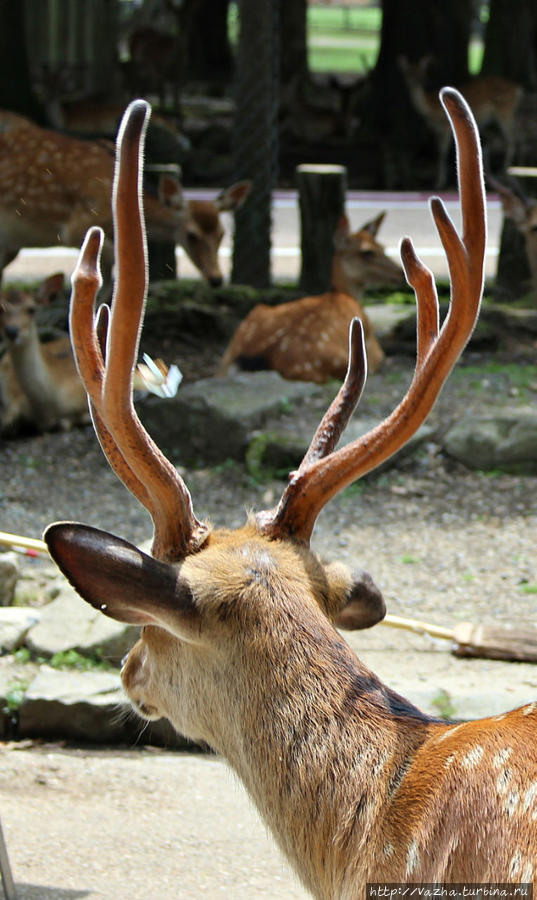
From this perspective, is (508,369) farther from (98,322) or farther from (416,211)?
(416,211)

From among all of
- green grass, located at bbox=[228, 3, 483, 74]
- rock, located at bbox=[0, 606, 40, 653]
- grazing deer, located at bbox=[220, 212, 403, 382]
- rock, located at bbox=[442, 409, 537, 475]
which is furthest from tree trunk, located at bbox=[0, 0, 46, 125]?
green grass, located at bbox=[228, 3, 483, 74]

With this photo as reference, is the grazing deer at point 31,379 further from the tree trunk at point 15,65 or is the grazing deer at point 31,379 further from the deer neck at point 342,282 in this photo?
the tree trunk at point 15,65

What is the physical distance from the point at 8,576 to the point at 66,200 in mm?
4345

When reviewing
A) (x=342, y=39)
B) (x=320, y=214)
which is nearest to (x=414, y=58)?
(x=320, y=214)

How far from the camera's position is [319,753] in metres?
1.97

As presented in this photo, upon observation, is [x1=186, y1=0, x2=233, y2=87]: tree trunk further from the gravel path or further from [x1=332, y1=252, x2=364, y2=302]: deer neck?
the gravel path

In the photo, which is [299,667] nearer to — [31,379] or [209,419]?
[209,419]

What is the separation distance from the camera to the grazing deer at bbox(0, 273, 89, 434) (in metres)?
7.06

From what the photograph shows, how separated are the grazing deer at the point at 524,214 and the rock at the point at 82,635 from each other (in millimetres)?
5760

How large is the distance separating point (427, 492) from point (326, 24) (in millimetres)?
56676

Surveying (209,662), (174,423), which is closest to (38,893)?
(209,662)

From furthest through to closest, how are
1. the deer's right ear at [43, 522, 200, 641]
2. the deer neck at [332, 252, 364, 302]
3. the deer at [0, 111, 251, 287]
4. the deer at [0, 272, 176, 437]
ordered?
the deer neck at [332, 252, 364, 302] < the deer at [0, 111, 251, 287] < the deer at [0, 272, 176, 437] < the deer's right ear at [43, 522, 200, 641]

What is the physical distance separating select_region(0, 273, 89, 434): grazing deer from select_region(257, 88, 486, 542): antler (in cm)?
501

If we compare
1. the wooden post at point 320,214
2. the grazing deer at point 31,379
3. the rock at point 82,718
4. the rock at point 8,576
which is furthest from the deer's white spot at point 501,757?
the wooden post at point 320,214
